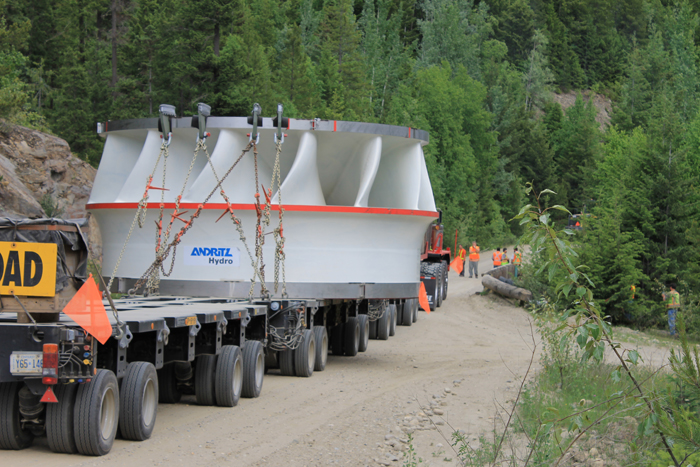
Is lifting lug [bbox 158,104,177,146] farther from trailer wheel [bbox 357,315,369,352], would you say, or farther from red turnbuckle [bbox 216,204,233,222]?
trailer wheel [bbox 357,315,369,352]

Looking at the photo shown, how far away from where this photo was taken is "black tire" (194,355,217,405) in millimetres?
10156

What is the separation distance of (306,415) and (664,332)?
59.8 feet

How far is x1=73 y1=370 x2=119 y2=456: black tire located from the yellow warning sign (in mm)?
931

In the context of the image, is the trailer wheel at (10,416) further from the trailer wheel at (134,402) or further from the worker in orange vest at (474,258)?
the worker in orange vest at (474,258)

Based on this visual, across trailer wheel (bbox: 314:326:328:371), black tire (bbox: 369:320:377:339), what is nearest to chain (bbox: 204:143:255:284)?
trailer wheel (bbox: 314:326:328:371)

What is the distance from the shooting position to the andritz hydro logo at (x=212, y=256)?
1370 cm

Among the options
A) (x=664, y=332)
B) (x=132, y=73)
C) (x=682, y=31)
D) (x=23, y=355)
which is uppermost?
(x=682, y=31)

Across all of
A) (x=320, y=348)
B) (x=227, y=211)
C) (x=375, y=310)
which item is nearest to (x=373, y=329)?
(x=375, y=310)

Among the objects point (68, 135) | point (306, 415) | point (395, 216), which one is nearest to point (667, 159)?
point (395, 216)

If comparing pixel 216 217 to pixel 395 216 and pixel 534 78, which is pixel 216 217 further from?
pixel 534 78

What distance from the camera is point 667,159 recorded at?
27.2 metres

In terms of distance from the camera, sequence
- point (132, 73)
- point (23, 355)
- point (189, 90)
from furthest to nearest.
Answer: point (132, 73)
point (189, 90)
point (23, 355)

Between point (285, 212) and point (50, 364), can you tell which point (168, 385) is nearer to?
point (50, 364)

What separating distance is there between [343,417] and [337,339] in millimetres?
6847
